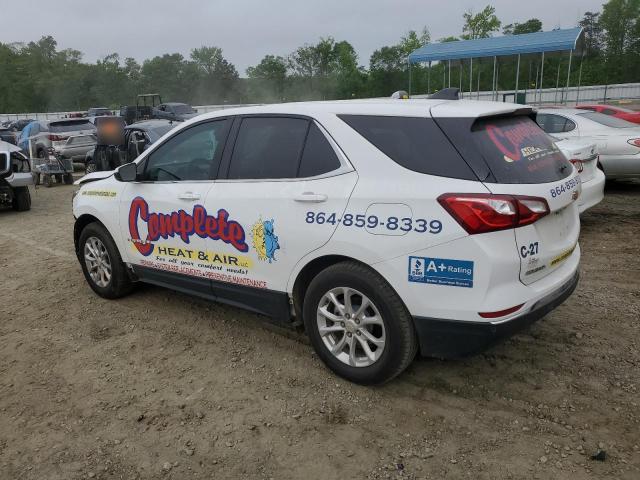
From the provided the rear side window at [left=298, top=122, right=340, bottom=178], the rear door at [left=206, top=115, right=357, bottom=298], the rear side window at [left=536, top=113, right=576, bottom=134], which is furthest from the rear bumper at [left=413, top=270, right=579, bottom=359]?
the rear side window at [left=536, top=113, right=576, bottom=134]

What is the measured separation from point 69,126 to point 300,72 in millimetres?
43247

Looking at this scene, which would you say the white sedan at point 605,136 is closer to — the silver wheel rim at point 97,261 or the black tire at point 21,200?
the silver wheel rim at point 97,261

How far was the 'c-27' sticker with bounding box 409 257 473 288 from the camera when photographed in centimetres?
289

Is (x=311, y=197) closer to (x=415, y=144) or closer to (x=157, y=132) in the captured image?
(x=415, y=144)

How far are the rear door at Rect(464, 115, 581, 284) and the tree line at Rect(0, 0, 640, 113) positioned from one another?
2305 centimetres

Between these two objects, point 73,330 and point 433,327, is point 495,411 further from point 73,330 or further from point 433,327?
point 73,330

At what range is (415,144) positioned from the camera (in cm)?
314

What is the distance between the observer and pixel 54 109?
74625 millimetres

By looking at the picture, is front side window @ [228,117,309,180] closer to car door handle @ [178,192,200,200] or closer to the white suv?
the white suv

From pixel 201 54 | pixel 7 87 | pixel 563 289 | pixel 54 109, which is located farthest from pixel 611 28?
pixel 7 87

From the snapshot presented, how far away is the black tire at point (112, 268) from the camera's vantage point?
16.5 ft

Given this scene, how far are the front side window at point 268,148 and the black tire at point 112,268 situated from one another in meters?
1.73

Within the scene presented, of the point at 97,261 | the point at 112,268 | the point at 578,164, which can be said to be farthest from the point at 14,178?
the point at 578,164

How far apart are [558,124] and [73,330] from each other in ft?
25.3
